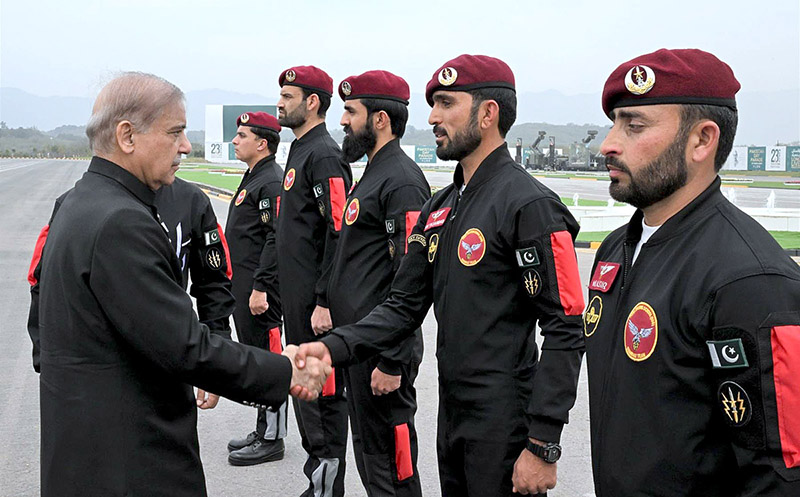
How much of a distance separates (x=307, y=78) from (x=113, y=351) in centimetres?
321

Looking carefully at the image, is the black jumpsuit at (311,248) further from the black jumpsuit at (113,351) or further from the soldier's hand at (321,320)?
the black jumpsuit at (113,351)

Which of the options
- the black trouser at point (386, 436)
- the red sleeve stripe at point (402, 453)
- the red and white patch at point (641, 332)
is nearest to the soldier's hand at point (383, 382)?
the black trouser at point (386, 436)

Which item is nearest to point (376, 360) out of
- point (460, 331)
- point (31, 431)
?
point (460, 331)

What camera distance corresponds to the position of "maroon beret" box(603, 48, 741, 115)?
2031 mm

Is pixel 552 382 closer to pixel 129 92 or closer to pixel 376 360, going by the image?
pixel 376 360

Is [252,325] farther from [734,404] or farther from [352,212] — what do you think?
[734,404]

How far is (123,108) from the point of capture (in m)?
2.48

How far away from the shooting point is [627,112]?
215cm

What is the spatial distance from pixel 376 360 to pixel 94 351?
1.80 metres

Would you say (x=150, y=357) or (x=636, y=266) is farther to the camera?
(x=150, y=357)

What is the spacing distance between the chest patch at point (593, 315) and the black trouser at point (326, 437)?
2.44 m

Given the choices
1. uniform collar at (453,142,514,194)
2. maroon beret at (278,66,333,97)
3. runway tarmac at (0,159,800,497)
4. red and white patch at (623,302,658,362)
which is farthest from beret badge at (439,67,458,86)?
runway tarmac at (0,159,800,497)

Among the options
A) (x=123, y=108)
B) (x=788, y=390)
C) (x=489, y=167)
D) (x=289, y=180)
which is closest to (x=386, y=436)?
(x=489, y=167)

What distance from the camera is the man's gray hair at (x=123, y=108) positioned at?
2486 millimetres
